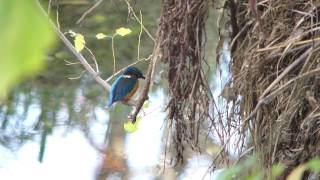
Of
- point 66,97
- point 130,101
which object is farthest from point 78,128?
point 130,101

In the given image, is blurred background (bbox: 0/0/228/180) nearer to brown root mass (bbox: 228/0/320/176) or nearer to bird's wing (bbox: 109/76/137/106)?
bird's wing (bbox: 109/76/137/106)

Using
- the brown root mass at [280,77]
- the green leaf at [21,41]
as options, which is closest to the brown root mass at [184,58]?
the brown root mass at [280,77]

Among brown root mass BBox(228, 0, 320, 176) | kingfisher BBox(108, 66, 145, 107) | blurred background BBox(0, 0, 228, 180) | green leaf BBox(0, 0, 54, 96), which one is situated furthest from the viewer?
blurred background BBox(0, 0, 228, 180)

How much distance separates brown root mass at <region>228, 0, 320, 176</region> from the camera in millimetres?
1095

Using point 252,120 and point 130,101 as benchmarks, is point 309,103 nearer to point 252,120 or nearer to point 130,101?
point 252,120

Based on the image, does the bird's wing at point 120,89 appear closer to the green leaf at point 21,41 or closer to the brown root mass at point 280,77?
the brown root mass at point 280,77

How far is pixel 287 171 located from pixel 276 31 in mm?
285

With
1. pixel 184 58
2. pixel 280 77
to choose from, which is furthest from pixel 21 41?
pixel 184 58

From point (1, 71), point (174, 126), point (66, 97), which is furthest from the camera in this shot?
point (66, 97)

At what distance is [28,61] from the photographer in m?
0.19

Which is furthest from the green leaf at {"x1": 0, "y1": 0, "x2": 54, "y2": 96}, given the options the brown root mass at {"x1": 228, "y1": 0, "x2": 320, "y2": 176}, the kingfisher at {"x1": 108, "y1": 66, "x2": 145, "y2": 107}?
the kingfisher at {"x1": 108, "y1": 66, "x2": 145, "y2": 107}

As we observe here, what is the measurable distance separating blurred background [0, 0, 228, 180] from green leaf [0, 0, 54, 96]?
294 cm

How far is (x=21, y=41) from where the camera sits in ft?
0.64

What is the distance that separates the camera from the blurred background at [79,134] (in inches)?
143
